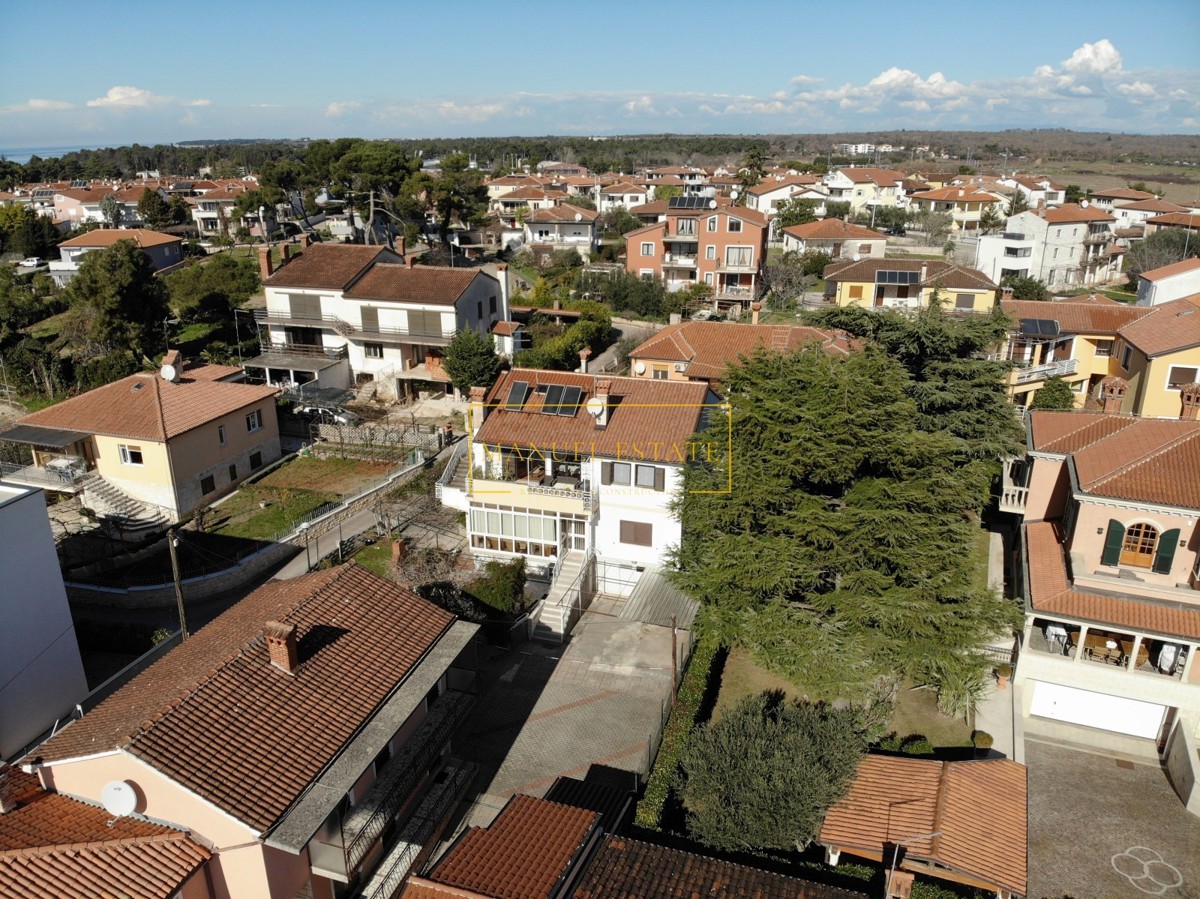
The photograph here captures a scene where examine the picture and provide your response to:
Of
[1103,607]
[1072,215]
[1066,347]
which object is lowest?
[1103,607]

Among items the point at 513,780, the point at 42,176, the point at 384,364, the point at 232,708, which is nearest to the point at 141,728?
the point at 232,708

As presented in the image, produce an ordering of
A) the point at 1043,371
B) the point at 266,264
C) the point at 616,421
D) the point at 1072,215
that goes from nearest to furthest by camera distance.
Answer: the point at 616,421, the point at 1043,371, the point at 266,264, the point at 1072,215

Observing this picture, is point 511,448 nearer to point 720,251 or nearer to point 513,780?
point 513,780

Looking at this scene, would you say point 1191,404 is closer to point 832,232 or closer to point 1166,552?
point 1166,552

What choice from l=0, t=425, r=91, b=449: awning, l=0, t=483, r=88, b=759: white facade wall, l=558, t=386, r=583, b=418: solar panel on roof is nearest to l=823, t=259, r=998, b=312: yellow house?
l=558, t=386, r=583, b=418: solar panel on roof

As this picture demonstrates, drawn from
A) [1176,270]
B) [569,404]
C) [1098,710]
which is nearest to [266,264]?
[569,404]
